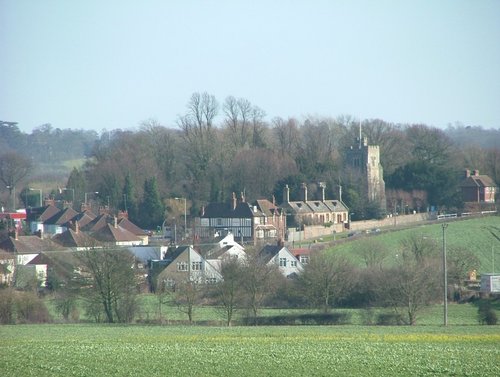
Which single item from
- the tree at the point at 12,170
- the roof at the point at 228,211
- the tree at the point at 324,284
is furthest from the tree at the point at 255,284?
the tree at the point at 12,170

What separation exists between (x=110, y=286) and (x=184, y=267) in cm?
1449

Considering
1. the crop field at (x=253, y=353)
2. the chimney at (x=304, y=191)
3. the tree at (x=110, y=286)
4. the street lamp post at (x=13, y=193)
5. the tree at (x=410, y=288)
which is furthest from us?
the street lamp post at (x=13, y=193)

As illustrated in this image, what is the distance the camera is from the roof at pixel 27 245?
58881mm

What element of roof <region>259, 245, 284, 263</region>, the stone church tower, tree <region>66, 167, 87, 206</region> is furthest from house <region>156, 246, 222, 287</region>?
the stone church tower

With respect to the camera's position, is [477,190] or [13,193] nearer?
[477,190]

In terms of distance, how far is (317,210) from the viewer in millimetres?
79625

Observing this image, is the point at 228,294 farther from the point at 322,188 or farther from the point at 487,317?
the point at 322,188

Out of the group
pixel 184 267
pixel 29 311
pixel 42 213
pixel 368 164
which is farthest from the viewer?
pixel 368 164

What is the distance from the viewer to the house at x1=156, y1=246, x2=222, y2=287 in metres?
48.0

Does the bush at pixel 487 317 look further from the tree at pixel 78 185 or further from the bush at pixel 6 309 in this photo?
the tree at pixel 78 185

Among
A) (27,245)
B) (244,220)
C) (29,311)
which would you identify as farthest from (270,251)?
(29,311)

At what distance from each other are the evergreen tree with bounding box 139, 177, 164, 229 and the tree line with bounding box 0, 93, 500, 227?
0.10 m

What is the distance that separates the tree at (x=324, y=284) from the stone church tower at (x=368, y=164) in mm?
46486

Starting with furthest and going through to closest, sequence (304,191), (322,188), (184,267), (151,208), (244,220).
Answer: (322,188) → (304,191) → (151,208) → (244,220) → (184,267)
